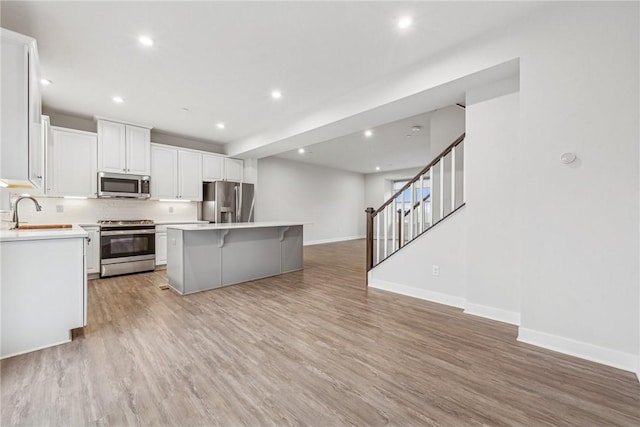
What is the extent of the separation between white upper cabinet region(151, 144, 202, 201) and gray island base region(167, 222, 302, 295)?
1.83 metres

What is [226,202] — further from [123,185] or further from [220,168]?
[123,185]

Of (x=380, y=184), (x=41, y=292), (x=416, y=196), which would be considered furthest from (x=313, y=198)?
(x=41, y=292)

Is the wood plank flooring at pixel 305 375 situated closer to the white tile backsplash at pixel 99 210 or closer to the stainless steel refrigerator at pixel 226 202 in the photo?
the white tile backsplash at pixel 99 210

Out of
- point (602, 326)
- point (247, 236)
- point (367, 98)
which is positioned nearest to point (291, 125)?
point (367, 98)

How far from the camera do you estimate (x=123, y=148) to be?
4820mm

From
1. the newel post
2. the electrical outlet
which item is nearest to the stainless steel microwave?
the newel post

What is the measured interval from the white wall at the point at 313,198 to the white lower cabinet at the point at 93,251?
3601 millimetres

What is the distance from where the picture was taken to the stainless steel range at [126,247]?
14.7 ft

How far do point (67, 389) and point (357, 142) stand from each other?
6125 millimetres

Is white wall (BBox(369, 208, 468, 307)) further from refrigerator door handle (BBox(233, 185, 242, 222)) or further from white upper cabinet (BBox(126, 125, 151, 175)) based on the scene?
white upper cabinet (BBox(126, 125, 151, 175))

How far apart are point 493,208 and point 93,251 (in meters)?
5.89

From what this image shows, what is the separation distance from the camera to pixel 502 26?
2424mm

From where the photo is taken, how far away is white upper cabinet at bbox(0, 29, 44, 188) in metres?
2.07

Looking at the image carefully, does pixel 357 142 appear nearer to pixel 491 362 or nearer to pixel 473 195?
pixel 473 195
